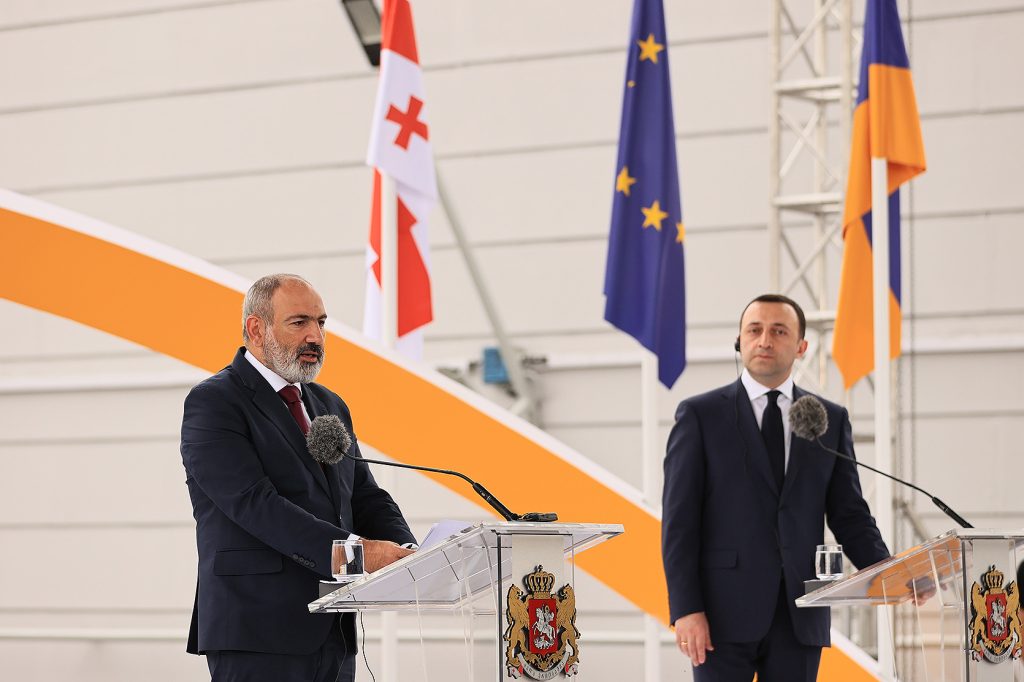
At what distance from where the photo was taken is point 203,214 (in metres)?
6.87

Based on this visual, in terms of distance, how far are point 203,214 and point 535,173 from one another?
1.92m

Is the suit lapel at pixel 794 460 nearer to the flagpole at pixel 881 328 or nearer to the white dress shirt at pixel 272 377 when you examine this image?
the white dress shirt at pixel 272 377

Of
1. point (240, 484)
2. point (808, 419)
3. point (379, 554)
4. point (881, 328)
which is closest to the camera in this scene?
point (379, 554)

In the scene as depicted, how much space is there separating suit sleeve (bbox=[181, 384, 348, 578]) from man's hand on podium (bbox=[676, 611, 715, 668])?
96 centimetres

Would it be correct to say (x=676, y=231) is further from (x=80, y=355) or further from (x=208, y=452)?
(x=80, y=355)

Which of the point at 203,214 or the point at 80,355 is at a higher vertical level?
the point at 203,214

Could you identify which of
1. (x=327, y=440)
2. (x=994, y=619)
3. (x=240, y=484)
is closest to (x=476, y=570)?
(x=327, y=440)

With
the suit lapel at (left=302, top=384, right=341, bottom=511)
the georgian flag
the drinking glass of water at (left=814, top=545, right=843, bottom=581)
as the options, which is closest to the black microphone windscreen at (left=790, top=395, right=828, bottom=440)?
the drinking glass of water at (left=814, top=545, right=843, bottom=581)

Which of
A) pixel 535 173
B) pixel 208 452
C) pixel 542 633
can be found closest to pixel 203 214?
pixel 535 173

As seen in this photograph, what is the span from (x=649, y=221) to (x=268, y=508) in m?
2.50

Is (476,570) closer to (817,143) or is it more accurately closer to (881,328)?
(881,328)

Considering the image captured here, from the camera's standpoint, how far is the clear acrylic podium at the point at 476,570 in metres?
1.99

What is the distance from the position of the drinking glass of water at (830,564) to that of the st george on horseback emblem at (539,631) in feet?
2.84

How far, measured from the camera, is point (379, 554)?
223 cm
